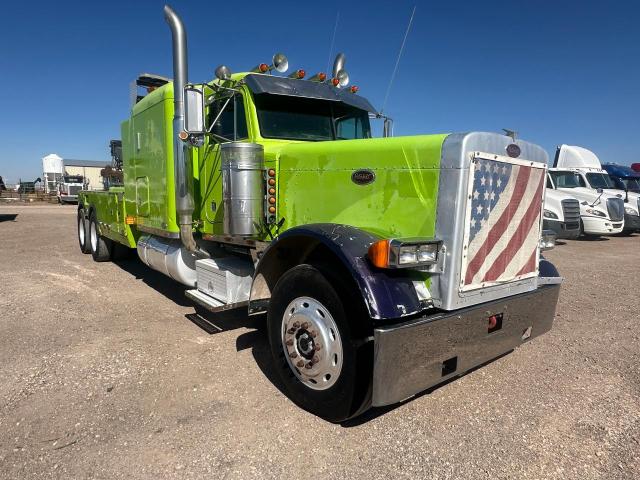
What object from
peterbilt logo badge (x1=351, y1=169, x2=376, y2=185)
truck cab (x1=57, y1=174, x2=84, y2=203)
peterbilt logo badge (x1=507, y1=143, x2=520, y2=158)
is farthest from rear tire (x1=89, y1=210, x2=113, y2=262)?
truck cab (x1=57, y1=174, x2=84, y2=203)

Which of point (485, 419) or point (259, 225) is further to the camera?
point (259, 225)

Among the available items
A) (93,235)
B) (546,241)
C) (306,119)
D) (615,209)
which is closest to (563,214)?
(615,209)

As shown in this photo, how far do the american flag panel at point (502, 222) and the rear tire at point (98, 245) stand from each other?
7.40m

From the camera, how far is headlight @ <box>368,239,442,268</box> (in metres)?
2.50

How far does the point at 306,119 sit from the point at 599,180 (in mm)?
13648

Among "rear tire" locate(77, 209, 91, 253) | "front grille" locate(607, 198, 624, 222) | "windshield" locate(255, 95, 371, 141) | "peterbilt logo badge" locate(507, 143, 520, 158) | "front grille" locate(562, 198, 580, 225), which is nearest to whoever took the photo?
"peterbilt logo badge" locate(507, 143, 520, 158)

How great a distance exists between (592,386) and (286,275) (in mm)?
2608

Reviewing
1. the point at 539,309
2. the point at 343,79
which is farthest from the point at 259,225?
the point at 539,309

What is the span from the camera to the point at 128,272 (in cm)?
766

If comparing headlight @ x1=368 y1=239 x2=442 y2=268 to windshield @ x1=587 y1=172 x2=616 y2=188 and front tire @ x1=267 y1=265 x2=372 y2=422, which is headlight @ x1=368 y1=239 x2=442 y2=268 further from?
windshield @ x1=587 y1=172 x2=616 y2=188

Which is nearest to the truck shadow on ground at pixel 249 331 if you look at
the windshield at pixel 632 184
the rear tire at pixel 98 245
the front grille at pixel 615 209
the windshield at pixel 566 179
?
the rear tire at pixel 98 245

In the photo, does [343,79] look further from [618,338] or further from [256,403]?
[618,338]

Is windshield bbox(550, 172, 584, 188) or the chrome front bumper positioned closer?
the chrome front bumper

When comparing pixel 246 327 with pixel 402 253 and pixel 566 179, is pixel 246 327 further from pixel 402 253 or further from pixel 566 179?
pixel 566 179
